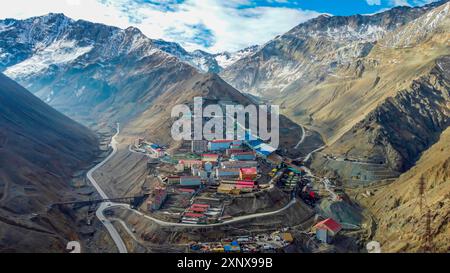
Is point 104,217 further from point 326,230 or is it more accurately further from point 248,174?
point 326,230

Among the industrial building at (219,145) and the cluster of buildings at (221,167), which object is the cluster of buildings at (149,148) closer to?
the cluster of buildings at (221,167)

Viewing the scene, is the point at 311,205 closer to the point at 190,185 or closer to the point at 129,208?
the point at 190,185

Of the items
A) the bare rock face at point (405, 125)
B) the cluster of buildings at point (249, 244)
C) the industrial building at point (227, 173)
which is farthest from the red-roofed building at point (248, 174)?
the bare rock face at point (405, 125)

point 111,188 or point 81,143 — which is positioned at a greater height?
point 81,143

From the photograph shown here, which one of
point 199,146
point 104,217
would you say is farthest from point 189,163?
point 104,217

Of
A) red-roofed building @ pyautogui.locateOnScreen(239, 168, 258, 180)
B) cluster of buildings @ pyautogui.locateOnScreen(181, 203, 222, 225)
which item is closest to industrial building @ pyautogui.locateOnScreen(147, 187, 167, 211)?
cluster of buildings @ pyautogui.locateOnScreen(181, 203, 222, 225)
